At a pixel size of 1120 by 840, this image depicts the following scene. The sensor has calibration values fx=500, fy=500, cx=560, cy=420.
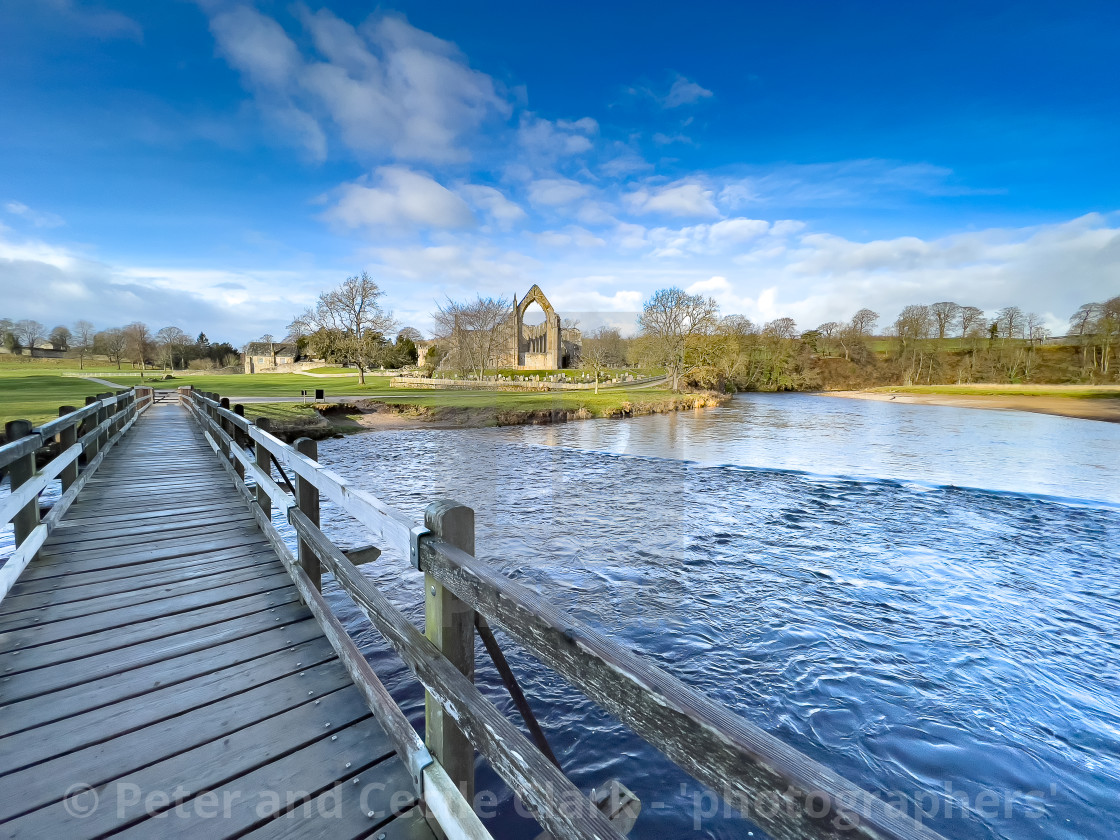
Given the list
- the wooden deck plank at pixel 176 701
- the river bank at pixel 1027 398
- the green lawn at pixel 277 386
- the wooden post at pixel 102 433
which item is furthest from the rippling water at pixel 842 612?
the river bank at pixel 1027 398

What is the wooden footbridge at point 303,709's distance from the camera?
1.23 m

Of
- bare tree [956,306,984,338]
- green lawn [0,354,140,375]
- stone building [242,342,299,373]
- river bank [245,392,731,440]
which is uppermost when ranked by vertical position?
bare tree [956,306,984,338]

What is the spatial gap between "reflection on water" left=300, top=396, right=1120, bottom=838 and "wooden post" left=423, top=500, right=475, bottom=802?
6.81ft

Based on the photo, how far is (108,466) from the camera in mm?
9367

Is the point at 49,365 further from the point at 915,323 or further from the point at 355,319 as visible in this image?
the point at 915,323

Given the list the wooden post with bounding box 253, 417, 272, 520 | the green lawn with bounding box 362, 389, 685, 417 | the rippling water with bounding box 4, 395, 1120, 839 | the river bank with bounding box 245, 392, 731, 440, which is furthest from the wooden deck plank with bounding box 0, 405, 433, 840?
the green lawn with bounding box 362, 389, 685, 417

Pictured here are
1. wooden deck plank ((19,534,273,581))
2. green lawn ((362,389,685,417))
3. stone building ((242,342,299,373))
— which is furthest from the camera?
stone building ((242,342,299,373))

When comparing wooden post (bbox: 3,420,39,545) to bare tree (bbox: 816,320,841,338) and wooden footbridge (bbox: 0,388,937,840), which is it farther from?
bare tree (bbox: 816,320,841,338)

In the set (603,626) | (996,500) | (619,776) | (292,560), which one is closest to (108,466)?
(292,560)

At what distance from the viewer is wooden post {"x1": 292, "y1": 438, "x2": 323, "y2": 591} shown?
3918 millimetres

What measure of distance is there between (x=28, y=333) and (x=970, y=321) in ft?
507

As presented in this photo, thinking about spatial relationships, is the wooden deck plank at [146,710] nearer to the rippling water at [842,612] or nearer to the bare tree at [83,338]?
the rippling water at [842,612]

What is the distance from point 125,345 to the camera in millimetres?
76000

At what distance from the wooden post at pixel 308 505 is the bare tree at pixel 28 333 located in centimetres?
11745
